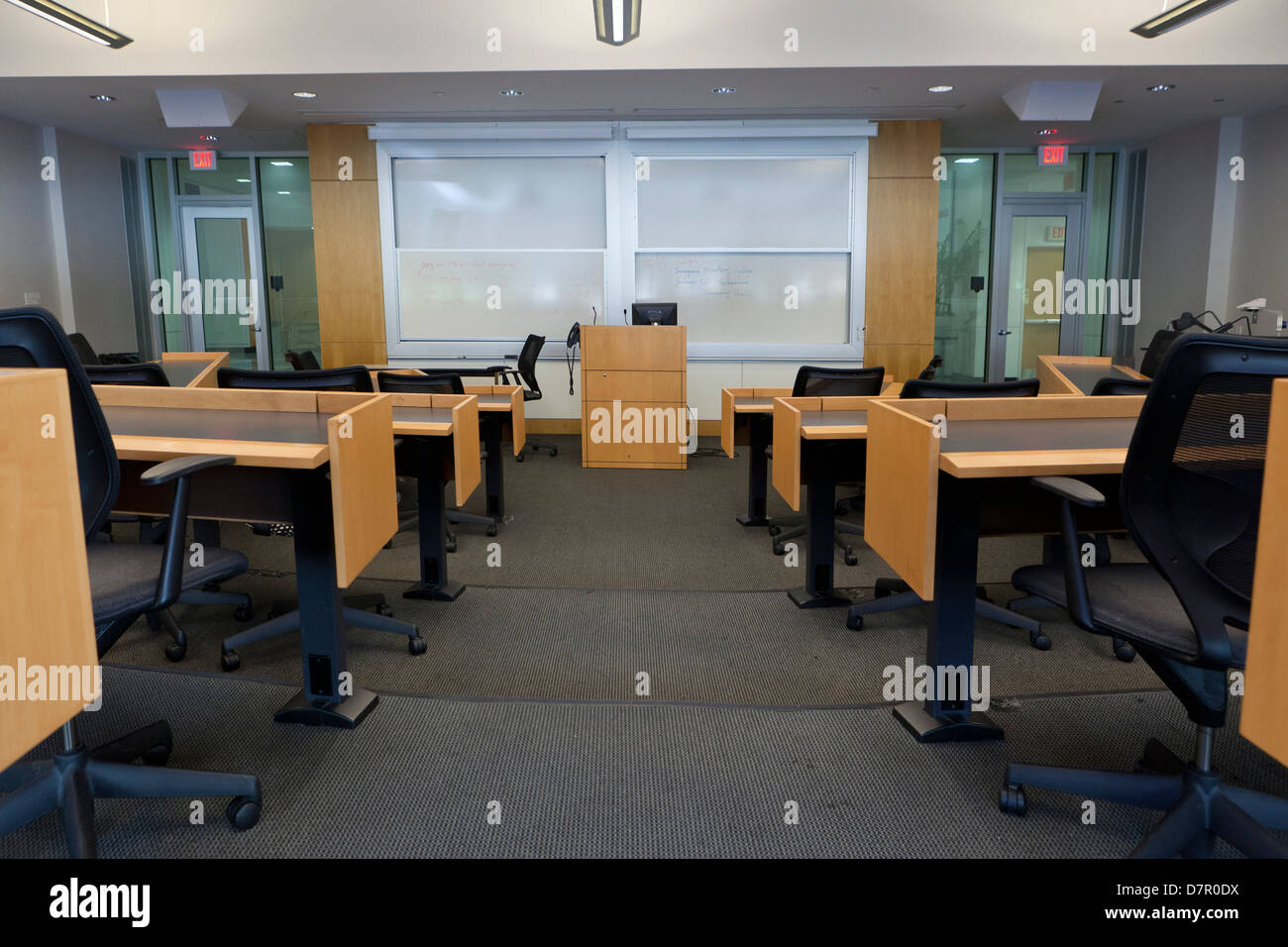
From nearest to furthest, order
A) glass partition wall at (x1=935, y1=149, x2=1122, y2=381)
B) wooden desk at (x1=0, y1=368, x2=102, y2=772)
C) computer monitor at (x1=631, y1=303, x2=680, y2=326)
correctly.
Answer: wooden desk at (x1=0, y1=368, x2=102, y2=772)
computer monitor at (x1=631, y1=303, x2=680, y2=326)
glass partition wall at (x1=935, y1=149, x2=1122, y2=381)

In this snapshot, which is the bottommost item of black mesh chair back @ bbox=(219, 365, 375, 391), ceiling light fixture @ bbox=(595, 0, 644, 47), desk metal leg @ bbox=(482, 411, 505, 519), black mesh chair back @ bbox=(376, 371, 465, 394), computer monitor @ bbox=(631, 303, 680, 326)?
desk metal leg @ bbox=(482, 411, 505, 519)

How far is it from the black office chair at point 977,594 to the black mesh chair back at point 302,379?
2065mm

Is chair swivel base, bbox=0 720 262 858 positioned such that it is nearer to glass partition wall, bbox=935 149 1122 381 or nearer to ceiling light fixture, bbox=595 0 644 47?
ceiling light fixture, bbox=595 0 644 47

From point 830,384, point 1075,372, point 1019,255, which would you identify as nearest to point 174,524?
point 830,384

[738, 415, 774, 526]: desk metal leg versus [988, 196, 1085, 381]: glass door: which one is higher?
[988, 196, 1085, 381]: glass door

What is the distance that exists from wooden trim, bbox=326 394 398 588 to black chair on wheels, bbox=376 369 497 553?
1690 millimetres

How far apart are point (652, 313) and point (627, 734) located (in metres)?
4.67

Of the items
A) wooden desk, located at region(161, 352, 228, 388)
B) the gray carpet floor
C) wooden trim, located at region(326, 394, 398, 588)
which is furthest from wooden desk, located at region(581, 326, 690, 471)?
wooden trim, located at region(326, 394, 398, 588)

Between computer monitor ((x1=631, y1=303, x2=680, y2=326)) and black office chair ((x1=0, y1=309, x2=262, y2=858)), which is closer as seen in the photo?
black office chair ((x1=0, y1=309, x2=262, y2=858))

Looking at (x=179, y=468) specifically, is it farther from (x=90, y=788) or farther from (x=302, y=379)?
(x=302, y=379)

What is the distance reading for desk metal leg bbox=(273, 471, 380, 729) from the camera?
2287 millimetres

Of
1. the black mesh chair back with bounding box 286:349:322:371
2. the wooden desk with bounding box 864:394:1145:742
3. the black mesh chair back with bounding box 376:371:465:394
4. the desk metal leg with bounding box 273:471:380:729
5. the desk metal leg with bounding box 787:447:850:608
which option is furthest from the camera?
the black mesh chair back with bounding box 286:349:322:371
